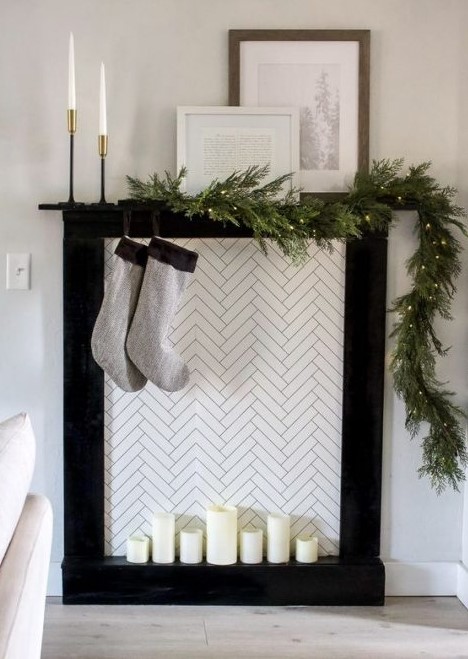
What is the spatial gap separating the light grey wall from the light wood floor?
55cm

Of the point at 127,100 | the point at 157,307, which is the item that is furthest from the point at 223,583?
the point at 127,100

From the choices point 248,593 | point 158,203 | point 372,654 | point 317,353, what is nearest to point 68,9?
point 158,203

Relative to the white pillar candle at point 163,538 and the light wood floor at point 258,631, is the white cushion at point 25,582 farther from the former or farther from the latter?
the white pillar candle at point 163,538

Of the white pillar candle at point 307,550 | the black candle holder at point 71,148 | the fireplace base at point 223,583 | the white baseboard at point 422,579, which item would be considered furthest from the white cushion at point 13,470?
the white baseboard at point 422,579

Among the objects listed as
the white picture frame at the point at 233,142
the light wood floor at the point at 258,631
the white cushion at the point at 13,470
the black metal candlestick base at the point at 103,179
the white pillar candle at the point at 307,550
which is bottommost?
the light wood floor at the point at 258,631

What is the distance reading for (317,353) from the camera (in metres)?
2.82

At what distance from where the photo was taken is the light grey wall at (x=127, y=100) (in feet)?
8.97

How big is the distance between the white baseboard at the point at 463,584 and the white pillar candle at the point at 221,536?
75cm

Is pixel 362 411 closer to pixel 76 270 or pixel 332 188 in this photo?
pixel 332 188

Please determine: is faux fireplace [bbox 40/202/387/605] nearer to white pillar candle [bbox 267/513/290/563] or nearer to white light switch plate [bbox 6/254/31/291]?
white pillar candle [bbox 267/513/290/563]

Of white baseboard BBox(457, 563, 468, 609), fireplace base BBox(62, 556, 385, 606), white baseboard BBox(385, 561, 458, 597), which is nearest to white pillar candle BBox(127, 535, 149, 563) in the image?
fireplace base BBox(62, 556, 385, 606)

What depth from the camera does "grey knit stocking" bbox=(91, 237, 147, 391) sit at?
260 centimetres

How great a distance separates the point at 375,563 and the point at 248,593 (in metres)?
0.43

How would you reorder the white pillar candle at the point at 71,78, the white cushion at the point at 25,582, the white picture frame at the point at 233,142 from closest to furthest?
the white cushion at the point at 25,582
the white pillar candle at the point at 71,78
the white picture frame at the point at 233,142
